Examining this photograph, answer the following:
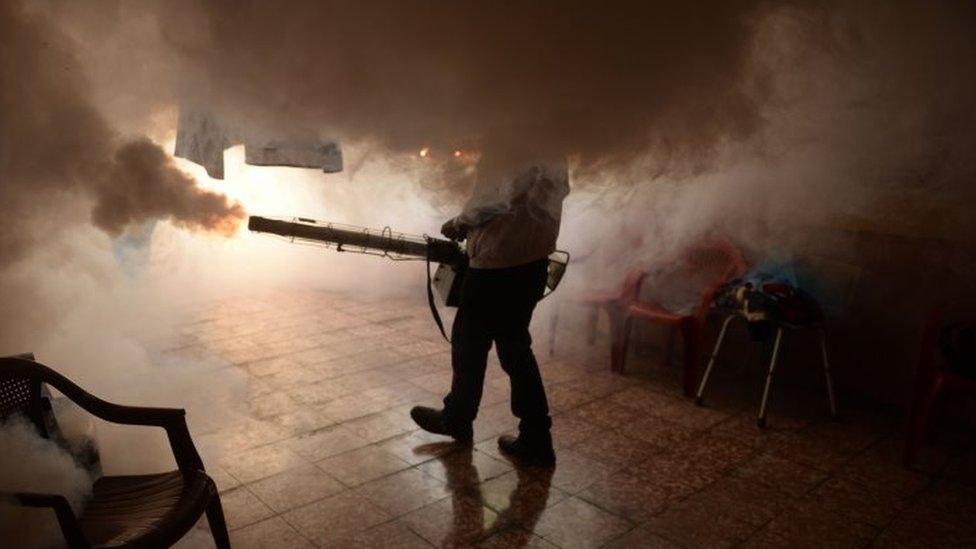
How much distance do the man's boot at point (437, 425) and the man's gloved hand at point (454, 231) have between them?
120cm

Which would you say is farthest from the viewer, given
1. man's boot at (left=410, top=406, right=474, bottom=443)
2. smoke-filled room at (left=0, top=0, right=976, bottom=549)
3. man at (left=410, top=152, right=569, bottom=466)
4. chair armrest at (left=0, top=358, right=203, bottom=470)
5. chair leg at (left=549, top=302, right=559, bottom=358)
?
chair leg at (left=549, top=302, right=559, bottom=358)

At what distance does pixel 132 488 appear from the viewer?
2.51 meters

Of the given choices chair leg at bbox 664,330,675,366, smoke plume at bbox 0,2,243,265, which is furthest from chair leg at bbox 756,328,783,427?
smoke plume at bbox 0,2,243,265

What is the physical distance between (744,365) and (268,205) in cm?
602

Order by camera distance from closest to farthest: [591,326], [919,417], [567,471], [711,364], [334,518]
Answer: [334,518] → [567,471] → [919,417] → [711,364] → [591,326]

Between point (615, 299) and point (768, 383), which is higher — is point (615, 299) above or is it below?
above

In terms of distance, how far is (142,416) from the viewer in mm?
2543

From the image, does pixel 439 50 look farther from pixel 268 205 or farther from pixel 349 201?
pixel 268 205

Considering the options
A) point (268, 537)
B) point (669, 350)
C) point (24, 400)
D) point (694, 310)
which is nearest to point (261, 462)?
point (268, 537)

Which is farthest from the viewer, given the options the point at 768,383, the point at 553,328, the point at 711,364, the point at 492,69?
the point at 553,328

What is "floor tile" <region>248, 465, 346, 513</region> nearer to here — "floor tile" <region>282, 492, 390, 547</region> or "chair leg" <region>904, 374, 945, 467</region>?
"floor tile" <region>282, 492, 390, 547</region>

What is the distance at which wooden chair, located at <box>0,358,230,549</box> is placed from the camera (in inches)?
86.2

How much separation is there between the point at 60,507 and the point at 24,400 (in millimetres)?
714

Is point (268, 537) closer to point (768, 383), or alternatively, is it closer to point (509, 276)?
point (509, 276)
